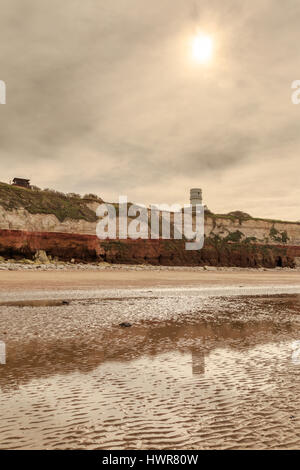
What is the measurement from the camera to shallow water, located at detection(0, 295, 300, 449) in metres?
2.71

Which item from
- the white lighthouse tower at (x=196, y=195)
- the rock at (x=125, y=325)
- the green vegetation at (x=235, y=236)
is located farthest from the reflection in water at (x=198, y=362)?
the white lighthouse tower at (x=196, y=195)

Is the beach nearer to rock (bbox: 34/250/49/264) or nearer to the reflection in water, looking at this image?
the reflection in water

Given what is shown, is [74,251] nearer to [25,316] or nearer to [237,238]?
[25,316]

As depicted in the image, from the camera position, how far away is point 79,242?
3791 cm

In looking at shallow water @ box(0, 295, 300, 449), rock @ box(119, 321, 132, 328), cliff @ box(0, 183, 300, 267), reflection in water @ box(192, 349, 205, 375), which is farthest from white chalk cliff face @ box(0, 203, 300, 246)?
reflection in water @ box(192, 349, 205, 375)

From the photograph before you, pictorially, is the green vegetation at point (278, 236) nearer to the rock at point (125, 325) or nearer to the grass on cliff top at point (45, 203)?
the grass on cliff top at point (45, 203)

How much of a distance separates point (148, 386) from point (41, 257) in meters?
32.7

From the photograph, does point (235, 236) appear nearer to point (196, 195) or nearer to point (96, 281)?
point (196, 195)

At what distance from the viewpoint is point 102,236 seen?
44375 millimetres

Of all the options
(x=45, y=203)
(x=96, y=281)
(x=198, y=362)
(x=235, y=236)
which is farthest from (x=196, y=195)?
(x=198, y=362)

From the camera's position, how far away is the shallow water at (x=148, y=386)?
271 centimetres

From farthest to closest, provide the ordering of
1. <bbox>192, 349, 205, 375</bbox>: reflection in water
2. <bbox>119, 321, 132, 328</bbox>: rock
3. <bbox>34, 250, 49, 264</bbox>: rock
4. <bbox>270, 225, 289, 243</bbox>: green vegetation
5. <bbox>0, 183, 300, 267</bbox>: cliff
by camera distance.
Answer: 1. <bbox>270, 225, 289, 243</bbox>: green vegetation
2. <bbox>0, 183, 300, 267</bbox>: cliff
3. <bbox>34, 250, 49, 264</bbox>: rock
4. <bbox>119, 321, 132, 328</bbox>: rock
5. <bbox>192, 349, 205, 375</bbox>: reflection in water

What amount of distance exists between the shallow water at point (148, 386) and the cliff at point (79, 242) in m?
29.1

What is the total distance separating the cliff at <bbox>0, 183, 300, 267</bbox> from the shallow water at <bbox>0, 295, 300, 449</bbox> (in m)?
29.1
